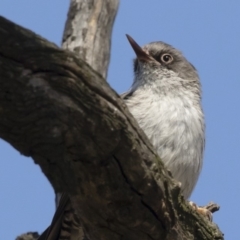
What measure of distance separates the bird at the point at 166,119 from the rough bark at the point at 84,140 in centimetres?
147

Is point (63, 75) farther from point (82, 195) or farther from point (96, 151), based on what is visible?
point (82, 195)

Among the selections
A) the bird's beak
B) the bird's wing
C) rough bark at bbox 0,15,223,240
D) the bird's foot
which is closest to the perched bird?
the bird's beak

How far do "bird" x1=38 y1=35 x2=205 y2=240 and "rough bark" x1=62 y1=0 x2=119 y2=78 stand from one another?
1.78 ft

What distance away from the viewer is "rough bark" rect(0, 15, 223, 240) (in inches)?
182

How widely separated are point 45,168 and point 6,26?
3.85 feet

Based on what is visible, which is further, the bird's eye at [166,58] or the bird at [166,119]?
the bird's eye at [166,58]

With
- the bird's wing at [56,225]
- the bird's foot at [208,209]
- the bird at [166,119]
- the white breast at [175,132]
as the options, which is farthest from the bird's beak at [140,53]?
the bird's wing at [56,225]

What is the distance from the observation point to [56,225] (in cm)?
707

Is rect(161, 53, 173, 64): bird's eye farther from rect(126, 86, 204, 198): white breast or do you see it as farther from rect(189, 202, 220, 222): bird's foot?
rect(189, 202, 220, 222): bird's foot

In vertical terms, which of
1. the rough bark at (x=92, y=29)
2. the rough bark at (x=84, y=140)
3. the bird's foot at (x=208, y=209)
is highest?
the rough bark at (x=92, y=29)

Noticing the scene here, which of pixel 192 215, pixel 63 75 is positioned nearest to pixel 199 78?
pixel 192 215

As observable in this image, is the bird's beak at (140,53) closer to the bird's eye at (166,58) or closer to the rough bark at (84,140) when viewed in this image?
the bird's eye at (166,58)

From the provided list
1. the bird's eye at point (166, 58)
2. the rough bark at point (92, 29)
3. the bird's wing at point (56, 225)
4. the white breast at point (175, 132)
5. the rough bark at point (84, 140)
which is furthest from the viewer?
the bird's eye at point (166, 58)

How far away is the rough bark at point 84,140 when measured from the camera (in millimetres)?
4613
